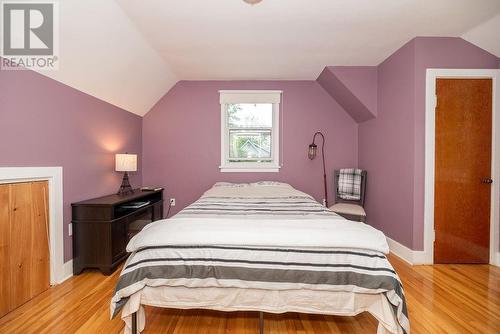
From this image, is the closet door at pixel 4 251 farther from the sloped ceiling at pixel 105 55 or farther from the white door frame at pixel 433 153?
the white door frame at pixel 433 153

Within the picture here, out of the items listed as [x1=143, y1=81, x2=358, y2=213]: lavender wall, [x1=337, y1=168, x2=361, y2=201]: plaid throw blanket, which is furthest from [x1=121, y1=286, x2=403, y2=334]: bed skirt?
[x1=143, y1=81, x2=358, y2=213]: lavender wall

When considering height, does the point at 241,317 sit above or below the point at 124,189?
below

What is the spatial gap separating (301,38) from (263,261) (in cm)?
235

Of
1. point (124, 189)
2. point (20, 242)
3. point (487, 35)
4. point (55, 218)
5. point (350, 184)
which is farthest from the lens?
point (350, 184)

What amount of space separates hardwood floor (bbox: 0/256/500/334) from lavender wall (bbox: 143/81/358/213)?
198 cm

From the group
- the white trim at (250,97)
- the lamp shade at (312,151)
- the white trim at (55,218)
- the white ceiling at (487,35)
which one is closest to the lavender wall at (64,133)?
the white trim at (55,218)

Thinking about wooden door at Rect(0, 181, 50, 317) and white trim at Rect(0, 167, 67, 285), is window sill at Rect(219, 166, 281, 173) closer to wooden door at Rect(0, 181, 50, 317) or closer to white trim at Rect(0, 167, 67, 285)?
white trim at Rect(0, 167, 67, 285)

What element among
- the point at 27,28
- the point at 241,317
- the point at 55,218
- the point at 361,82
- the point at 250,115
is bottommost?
the point at 241,317

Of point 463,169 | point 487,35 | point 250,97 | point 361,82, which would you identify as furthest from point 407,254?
point 250,97

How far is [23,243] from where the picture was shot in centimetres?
177

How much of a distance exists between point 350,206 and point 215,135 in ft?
7.65

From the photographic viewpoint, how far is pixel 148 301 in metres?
1.35

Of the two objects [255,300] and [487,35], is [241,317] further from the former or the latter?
[487,35]

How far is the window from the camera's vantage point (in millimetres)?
3709
